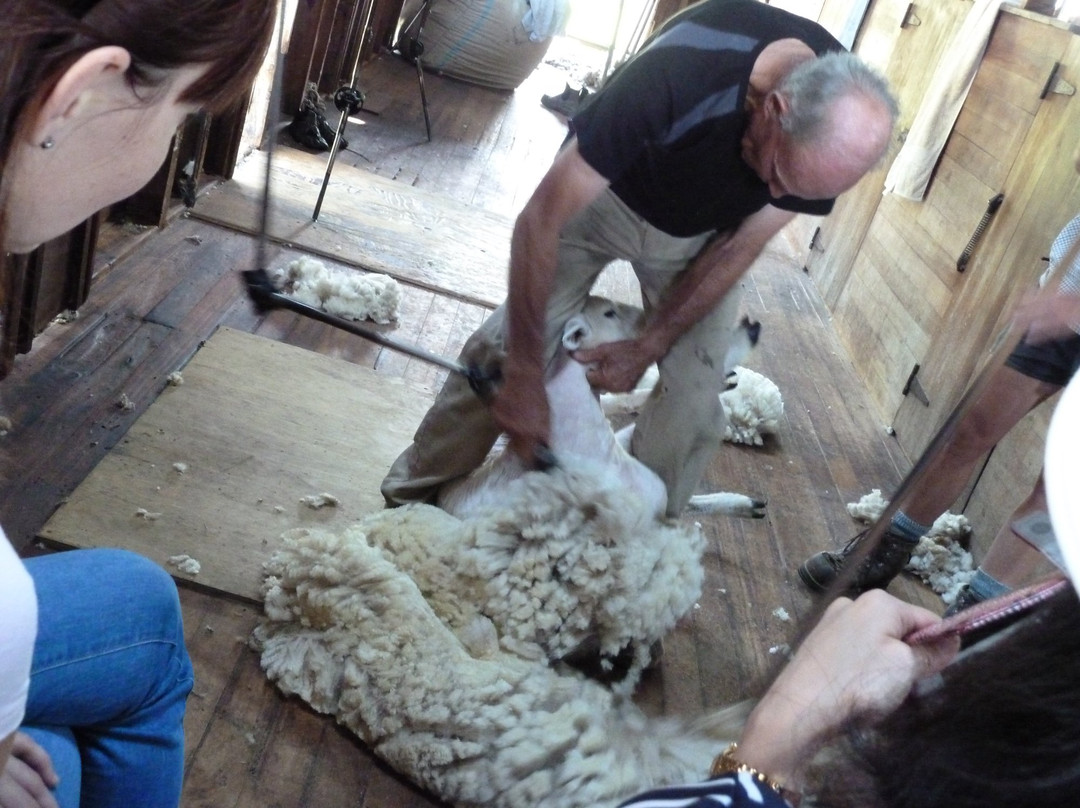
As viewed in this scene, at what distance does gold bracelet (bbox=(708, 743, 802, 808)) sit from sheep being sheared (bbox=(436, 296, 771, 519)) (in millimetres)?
952

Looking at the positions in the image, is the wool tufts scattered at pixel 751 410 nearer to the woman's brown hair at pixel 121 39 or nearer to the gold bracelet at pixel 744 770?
the gold bracelet at pixel 744 770

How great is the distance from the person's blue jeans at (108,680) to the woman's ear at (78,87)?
0.46m

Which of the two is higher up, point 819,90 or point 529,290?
point 819,90

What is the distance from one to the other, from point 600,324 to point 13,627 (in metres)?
1.45

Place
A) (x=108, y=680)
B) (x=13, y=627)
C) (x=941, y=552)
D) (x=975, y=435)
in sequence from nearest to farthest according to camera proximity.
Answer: (x=13, y=627) < (x=108, y=680) < (x=975, y=435) < (x=941, y=552)

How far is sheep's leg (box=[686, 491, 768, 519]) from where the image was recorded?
2.49 meters

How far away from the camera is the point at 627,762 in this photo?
1.53 meters

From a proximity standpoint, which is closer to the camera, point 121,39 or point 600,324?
point 121,39

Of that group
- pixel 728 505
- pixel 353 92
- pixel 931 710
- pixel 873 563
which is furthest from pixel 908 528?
pixel 353 92

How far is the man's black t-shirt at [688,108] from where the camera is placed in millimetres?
1659

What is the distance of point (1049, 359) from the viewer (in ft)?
7.04

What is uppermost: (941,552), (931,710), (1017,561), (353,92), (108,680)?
(931,710)

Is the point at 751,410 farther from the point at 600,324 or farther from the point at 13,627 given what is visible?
the point at 13,627

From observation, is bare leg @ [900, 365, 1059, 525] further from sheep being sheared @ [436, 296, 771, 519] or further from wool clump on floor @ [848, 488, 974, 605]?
sheep being sheared @ [436, 296, 771, 519]
